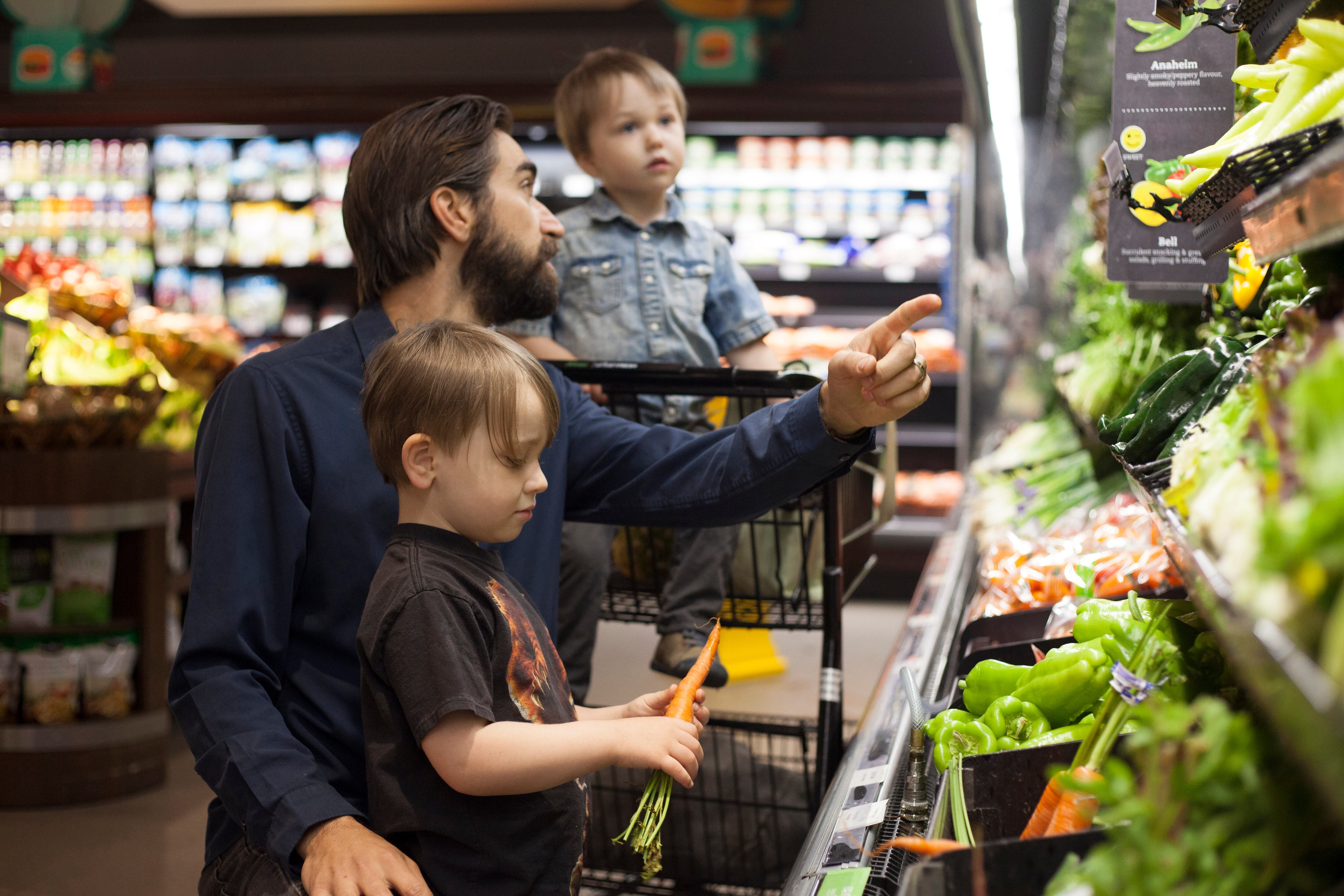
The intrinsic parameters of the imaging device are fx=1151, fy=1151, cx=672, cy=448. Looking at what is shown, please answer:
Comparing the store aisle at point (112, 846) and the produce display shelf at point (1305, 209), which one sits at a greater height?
the produce display shelf at point (1305, 209)

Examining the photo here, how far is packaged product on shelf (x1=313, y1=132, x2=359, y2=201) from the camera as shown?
7.28m

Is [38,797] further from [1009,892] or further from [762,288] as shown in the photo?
[762,288]

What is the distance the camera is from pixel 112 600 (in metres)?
3.56

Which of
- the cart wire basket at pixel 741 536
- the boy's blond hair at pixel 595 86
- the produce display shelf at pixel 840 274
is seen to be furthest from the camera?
the produce display shelf at pixel 840 274

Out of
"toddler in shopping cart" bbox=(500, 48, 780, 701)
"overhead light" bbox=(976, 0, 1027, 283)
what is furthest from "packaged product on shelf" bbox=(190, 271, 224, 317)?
"toddler in shopping cart" bbox=(500, 48, 780, 701)

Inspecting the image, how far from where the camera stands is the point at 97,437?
11.1 feet

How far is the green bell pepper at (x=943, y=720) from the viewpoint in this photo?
59.0 inches

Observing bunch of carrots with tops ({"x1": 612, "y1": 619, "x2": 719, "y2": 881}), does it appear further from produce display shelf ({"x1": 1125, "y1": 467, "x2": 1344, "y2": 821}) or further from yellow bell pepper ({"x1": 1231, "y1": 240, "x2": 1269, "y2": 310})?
yellow bell pepper ({"x1": 1231, "y1": 240, "x2": 1269, "y2": 310})

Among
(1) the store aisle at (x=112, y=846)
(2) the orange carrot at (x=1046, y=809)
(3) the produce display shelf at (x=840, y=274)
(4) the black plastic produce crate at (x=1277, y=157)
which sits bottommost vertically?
(1) the store aisle at (x=112, y=846)

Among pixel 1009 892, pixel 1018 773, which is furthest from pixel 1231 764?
pixel 1018 773

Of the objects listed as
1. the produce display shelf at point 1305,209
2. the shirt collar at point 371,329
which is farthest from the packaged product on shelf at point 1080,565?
the shirt collar at point 371,329

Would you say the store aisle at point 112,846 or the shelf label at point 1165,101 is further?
the store aisle at point 112,846

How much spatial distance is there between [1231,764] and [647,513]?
1234mm

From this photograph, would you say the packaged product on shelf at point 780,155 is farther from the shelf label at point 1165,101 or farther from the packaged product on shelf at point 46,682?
the shelf label at point 1165,101
